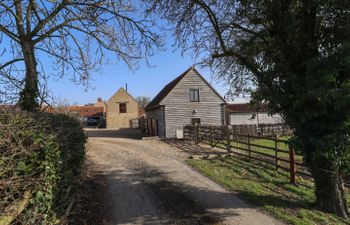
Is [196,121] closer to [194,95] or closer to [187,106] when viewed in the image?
[187,106]

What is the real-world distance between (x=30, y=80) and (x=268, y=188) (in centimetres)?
779

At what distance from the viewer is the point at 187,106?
86.4ft

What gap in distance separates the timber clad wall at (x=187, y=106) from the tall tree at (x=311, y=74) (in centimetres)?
1787

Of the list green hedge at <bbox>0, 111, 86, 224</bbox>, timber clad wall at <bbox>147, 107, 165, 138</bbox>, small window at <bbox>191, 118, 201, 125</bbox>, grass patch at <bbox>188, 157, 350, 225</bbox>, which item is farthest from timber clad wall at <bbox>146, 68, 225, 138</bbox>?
green hedge at <bbox>0, 111, 86, 224</bbox>

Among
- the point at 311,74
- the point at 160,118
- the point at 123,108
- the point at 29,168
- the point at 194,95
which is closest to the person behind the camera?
the point at 29,168

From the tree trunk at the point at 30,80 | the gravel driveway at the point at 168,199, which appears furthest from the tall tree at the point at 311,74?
the tree trunk at the point at 30,80

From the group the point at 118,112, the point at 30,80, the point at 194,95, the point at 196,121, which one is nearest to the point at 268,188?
the point at 30,80

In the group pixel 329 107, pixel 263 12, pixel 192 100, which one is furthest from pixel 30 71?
pixel 192 100

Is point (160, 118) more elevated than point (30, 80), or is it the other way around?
point (30, 80)

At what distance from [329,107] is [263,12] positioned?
9.38ft

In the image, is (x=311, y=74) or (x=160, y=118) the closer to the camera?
(x=311, y=74)

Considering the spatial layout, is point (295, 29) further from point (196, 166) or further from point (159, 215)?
point (196, 166)

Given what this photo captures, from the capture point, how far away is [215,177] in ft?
31.2

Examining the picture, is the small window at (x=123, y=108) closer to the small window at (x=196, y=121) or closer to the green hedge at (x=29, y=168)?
the small window at (x=196, y=121)
